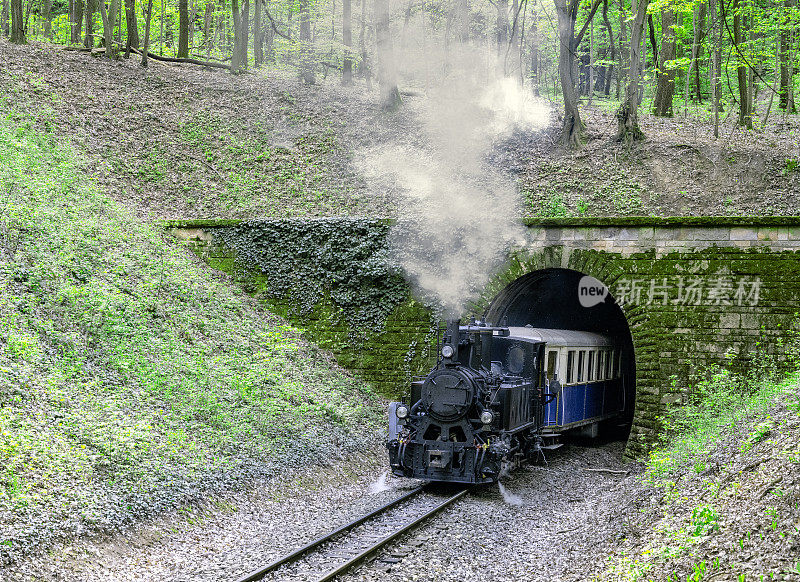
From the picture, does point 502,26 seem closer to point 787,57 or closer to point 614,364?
point 787,57

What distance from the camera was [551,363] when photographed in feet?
44.9

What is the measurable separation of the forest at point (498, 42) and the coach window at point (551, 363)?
808 centimetres

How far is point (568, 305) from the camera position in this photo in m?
20.8

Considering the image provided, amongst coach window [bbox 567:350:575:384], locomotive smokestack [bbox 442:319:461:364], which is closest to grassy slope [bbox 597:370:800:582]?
locomotive smokestack [bbox 442:319:461:364]

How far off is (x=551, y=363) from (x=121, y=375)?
24.4ft

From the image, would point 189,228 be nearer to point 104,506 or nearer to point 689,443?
point 104,506

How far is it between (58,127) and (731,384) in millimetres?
17779

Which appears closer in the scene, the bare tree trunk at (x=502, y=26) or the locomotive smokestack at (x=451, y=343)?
the locomotive smokestack at (x=451, y=343)

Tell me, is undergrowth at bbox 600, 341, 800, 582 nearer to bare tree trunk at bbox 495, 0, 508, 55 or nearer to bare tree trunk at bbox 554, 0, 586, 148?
bare tree trunk at bbox 554, 0, 586, 148

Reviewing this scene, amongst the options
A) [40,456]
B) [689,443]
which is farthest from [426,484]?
[40,456]

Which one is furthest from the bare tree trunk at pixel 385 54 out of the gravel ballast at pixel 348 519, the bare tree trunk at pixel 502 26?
the gravel ballast at pixel 348 519

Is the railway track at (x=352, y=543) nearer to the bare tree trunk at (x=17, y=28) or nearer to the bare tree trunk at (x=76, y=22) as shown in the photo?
the bare tree trunk at (x=17, y=28)

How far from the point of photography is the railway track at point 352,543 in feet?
23.6

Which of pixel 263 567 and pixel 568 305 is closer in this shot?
pixel 263 567
